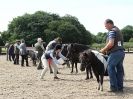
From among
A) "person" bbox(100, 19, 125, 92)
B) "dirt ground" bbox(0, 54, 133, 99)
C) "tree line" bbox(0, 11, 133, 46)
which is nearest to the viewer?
"dirt ground" bbox(0, 54, 133, 99)

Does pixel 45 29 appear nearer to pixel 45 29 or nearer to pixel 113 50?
pixel 45 29

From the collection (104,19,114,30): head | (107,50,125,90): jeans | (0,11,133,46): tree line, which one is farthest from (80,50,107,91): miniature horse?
(0,11,133,46): tree line

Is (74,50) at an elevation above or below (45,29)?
below

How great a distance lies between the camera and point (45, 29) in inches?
3314

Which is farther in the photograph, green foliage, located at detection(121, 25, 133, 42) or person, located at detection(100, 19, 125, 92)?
green foliage, located at detection(121, 25, 133, 42)

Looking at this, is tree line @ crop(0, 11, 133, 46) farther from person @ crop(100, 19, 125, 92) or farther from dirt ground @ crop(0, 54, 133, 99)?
person @ crop(100, 19, 125, 92)

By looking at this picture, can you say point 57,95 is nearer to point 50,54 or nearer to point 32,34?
point 50,54

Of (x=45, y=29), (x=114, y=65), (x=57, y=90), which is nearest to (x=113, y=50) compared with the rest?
(x=114, y=65)

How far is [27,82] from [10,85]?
1.07m

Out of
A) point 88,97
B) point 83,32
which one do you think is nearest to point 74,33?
point 83,32

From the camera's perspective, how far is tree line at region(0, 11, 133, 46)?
3201 inches

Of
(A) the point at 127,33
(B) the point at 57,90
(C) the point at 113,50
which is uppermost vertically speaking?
(A) the point at 127,33

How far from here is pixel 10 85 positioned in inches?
582

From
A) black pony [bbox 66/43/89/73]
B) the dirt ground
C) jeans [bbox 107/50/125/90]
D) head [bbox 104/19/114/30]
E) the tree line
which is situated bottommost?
the dirt ground
